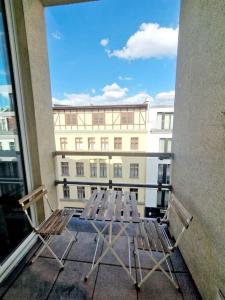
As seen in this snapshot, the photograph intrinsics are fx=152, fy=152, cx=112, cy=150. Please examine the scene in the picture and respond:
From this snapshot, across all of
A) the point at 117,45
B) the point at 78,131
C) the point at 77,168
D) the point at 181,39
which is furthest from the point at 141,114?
the point at 181,39

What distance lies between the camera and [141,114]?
307 inches

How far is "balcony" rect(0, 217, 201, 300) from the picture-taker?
1322 mm

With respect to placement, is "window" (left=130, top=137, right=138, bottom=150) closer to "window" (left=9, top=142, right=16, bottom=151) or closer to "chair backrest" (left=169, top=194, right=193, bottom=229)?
"chair backrest" (left=169, top=194, right=193, bottom=229)

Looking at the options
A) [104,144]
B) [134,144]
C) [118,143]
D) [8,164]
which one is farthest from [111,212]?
[118,143]

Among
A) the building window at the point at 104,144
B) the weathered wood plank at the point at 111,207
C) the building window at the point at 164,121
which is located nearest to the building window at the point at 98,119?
the building window at the point at 104,144

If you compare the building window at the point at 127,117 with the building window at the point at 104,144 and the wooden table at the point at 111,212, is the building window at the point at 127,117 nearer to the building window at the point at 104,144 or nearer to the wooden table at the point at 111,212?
the building window at the point at 104,144

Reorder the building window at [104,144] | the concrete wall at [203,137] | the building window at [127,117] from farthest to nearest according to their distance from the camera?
1. the building window at [127,117]
2. the building window at [104,144]
3. the concrete wall at [203,137]

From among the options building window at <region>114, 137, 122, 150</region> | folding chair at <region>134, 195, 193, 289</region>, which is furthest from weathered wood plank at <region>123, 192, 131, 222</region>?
building window at <region>114, 137, 122, 150</region>

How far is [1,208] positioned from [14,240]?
1.47 feet

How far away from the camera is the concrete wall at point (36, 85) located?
1.70 m

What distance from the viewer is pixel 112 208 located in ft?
5.06

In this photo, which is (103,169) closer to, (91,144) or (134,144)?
(134,144)

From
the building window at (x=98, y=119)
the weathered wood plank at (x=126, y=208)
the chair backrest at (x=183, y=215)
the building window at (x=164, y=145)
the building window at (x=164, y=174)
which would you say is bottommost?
the weathered wood plank at (x=126, y=208)

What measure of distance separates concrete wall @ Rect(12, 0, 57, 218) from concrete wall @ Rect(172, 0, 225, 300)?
1733 millimetres
